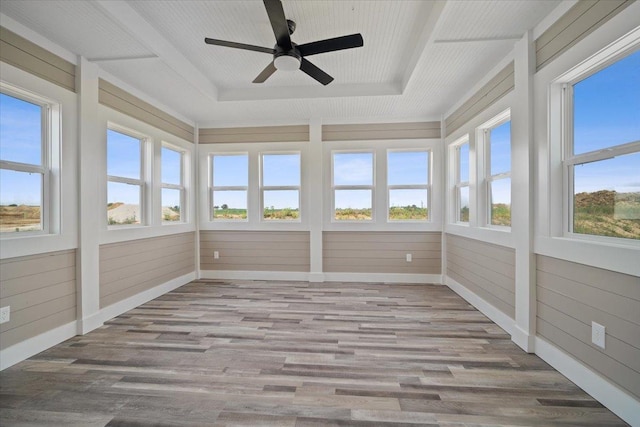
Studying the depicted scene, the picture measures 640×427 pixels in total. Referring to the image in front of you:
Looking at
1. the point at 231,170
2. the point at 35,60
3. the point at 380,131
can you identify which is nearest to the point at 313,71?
the point at 380,131

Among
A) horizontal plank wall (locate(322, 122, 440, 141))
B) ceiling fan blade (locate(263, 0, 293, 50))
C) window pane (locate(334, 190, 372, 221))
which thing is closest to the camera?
ceiling fan blade (locate(263, 0, 293, 50))

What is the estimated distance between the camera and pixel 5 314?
7.18ft

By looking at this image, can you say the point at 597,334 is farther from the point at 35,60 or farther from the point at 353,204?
the point at 35,60

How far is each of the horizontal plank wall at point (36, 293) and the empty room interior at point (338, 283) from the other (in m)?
0.02

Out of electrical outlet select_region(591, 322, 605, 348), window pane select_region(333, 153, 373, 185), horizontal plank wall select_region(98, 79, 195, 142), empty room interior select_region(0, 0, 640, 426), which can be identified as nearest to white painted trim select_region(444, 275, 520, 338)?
empty room interior select_region(0, 0, 640, 426)

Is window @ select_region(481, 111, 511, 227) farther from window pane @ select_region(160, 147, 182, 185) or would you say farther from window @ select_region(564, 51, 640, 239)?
window pane @ select_region(160, 147, 182, 185)

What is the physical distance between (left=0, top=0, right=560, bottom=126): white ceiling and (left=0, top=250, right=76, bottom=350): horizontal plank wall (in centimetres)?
200

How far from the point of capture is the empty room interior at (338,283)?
1.76 metres

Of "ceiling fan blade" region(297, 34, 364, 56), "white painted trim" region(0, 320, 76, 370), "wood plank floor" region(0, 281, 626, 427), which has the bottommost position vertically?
"wood plank floor" region(0, 281, 626, 427)

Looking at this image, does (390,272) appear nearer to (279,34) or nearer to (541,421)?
(541,421)

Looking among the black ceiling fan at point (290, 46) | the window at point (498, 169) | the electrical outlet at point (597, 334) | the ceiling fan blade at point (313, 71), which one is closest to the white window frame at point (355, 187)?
the window at point (498, 169)

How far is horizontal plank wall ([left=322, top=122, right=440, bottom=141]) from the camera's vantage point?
15.0ft

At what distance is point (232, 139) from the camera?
15.9 feet

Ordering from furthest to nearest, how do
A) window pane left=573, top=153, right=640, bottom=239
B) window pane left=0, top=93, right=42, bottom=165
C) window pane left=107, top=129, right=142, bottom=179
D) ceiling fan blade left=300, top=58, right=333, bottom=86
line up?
window pane left=107, top=129, right=142, bottom=179 → ceiling fan blade left=300, top=58, right=333, bottom=86 → window pane left=0, top=93, right=42, bottom=165 → window pane left=573, top=153, right=640, bottom=239
